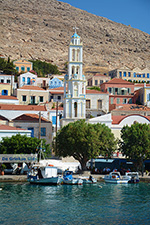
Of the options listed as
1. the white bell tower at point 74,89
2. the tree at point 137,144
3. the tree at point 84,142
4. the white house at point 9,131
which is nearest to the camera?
the tree at point 84,142

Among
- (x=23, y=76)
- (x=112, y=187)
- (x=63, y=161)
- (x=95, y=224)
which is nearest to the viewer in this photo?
(x=95, y=224)

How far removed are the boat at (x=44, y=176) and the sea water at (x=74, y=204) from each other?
3.23ft

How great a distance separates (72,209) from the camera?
32625 millimetres

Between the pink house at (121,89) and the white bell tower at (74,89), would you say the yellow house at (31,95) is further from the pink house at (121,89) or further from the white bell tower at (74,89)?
the white bell tower at (74,89)

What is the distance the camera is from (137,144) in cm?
5175

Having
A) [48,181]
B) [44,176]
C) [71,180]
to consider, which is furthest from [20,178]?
[71,180]

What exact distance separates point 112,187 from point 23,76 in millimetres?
51841

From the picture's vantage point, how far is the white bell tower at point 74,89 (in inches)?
2399

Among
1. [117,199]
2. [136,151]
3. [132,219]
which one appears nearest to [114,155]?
[136,151]

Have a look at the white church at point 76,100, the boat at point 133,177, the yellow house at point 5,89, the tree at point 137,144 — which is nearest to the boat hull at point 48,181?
the boat at point 133,177

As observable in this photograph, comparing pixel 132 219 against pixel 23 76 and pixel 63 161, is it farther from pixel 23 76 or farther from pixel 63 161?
pixel 23 76

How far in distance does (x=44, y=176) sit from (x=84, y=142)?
6.88 meters

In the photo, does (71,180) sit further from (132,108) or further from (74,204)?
(132,108)

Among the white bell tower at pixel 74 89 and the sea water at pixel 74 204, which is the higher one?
the white bell tower at pixel 74 89
